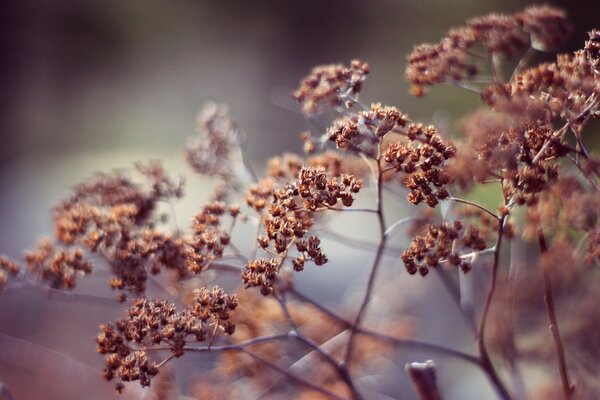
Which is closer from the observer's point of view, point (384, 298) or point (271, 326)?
point (271, 326)

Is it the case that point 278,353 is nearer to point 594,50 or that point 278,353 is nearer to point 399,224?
point 399,224

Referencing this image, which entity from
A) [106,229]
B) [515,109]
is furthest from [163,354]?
[515,109]

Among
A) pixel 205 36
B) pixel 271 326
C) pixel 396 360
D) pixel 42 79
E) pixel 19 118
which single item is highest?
pixel 205 36

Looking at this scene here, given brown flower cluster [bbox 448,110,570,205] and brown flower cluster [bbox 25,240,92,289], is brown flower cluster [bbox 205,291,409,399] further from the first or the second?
brown flower cluster [bbox 448,110,570,205]

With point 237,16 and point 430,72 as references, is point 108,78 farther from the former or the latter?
point 430,72

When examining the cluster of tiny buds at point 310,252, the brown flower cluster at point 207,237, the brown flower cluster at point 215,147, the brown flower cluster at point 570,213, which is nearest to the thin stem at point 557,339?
the brown flower cluster at point 570,213

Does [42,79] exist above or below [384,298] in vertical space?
above
